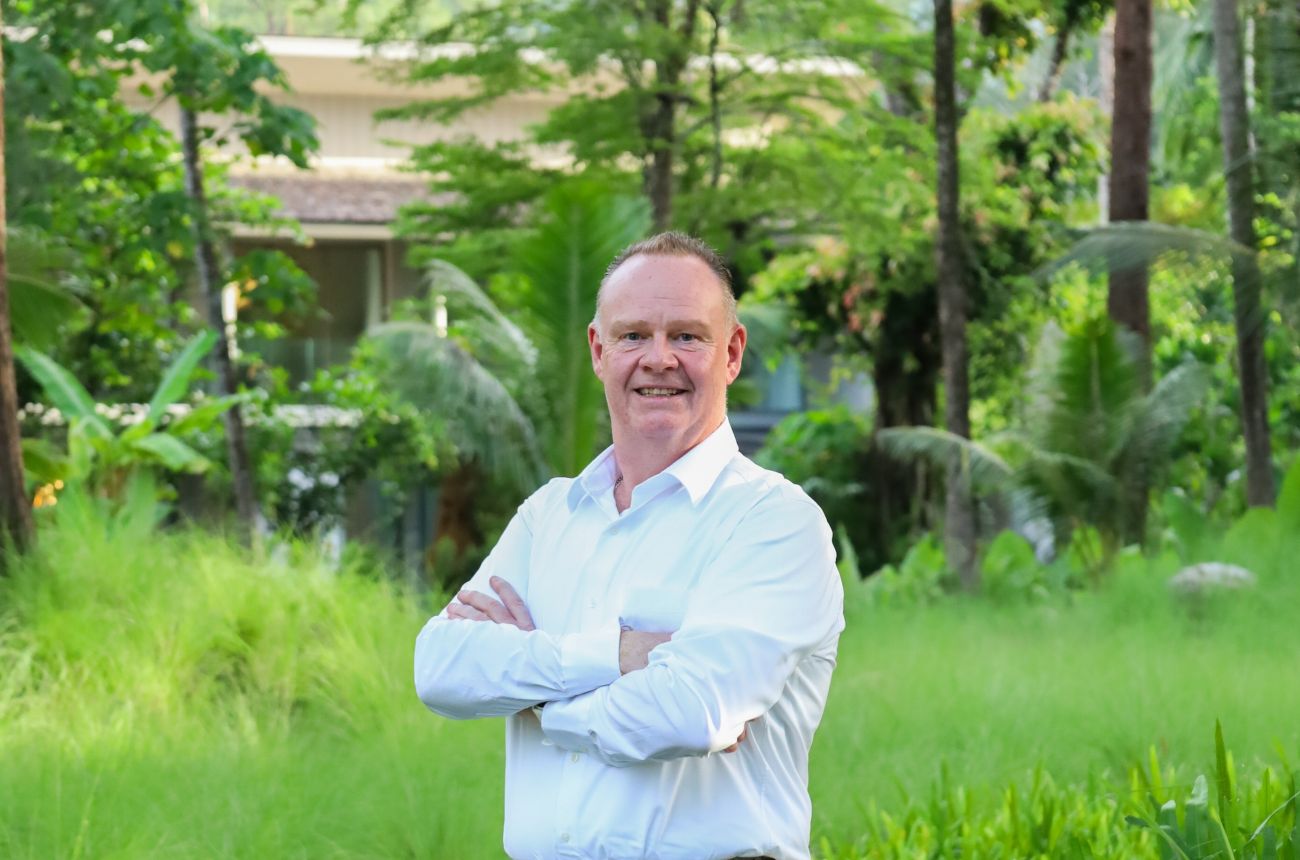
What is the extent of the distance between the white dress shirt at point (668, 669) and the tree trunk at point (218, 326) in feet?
39.8

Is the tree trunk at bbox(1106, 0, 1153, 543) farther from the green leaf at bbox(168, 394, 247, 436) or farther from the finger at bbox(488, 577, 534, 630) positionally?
the finger at bbox(488, 577, 534, 630)

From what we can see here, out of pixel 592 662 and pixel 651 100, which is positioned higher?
pixel 651 100

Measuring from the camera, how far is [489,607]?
3.17m

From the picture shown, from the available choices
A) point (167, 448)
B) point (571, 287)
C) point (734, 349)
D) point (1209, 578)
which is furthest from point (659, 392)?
point (167, 448)

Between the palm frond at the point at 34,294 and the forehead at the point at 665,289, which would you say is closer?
the forehead at the point at 665,289

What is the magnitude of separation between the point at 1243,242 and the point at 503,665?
12229mm

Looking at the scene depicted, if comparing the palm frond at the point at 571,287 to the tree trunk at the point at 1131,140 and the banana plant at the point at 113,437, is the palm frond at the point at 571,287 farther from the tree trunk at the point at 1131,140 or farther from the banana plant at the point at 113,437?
the tree trunk at the point at 1131,140

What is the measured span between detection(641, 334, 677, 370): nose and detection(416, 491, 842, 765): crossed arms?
0.29 metres

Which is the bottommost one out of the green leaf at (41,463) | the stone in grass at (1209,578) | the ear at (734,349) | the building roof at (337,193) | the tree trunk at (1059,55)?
the stone in grass at (1209,578)

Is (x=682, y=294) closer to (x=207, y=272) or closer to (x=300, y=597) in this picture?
(x=300, y=597)

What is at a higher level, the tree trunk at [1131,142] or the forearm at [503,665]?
the tree trunk at [1131,142]

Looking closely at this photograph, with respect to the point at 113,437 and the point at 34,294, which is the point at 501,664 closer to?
the point at 34,294

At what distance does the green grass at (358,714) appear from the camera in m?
5.38

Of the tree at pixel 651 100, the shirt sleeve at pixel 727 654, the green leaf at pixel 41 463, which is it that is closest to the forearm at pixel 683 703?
the shirt sleeve at pixel 727 654
